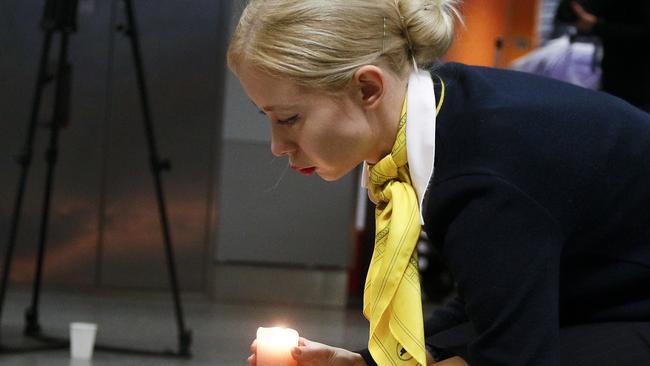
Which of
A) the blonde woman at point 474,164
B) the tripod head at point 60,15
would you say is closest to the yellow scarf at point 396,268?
the blonde woman at point 474,164

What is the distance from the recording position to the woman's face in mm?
1423

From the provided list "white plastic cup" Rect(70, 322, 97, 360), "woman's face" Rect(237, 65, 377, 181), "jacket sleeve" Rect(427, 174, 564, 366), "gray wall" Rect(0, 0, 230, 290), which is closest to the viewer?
"jacket sleeve" Rect(427, 174, 564, 366)

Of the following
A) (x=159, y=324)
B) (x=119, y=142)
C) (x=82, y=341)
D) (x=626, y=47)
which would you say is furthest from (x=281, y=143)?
(x=119, y=142)

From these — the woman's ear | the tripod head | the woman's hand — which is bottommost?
the woman's hand

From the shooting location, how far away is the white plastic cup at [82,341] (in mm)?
3340

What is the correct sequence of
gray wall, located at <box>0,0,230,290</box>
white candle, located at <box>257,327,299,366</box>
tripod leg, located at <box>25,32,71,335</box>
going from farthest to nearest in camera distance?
gray wall, located at <box>0,0,230,290</box> < tripod leg, located at <box>25,32,71,335</box> < white candle, located at <box>257,327,299,366</box>

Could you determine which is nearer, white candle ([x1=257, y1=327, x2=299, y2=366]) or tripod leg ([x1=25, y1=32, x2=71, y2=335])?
white candle ([x1=257, y1=327, x2=299, y2=366])

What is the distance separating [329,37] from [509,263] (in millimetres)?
378

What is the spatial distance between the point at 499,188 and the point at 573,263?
0.21 meters

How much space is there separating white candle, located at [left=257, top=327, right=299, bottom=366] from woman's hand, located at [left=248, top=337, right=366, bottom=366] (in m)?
0.02

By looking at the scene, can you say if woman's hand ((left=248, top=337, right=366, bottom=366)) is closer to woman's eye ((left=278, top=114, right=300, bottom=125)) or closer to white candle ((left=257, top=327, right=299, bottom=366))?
white candle ((left=257, top=327, right=299, bottom=366))

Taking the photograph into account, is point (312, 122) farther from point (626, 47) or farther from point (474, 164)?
point (626, 47)

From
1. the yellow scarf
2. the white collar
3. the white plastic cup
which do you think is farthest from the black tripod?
the white collar

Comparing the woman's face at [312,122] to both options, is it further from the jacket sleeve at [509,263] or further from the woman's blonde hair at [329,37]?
the jacket sleeve at [509,263]
